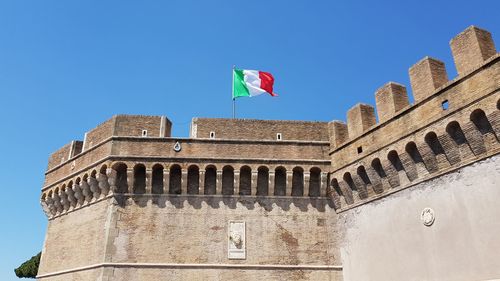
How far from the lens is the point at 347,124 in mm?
12234

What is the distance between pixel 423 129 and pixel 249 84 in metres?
6.00

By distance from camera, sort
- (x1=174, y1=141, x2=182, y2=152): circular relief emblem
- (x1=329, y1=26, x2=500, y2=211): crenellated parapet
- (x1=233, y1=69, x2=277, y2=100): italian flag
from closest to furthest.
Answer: (x1=329, y1=26, x2=500, y2=211): crenellated parapet → (x1=174, y1=141, x2=182, y2=152): circular relief emblem → (x1=233, y1=69, x2=277, y2=100): italian flag

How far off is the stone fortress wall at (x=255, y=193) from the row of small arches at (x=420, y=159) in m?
0.04

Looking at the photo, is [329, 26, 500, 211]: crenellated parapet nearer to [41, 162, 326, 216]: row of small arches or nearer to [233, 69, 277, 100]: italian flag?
[41, 162, 326, 216]: row of small arches

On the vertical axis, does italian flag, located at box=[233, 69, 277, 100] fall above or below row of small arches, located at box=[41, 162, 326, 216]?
above

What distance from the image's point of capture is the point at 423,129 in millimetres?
9430

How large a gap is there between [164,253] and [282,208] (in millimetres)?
3529

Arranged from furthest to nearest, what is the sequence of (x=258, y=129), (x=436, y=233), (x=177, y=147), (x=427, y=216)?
1. (x=258, y=129)
2. (x=177, y=147)
3. (x=427, y=216)
4. (x=436, y=233)

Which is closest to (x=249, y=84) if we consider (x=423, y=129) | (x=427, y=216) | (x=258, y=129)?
(x=258, y=129)

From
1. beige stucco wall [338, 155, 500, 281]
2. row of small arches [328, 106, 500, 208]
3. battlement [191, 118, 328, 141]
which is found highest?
battlement [191, 118, 328, 141]

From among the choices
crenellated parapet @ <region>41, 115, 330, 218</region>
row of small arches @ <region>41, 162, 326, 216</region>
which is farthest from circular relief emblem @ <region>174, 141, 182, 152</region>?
row of small arches @ <region>41, 162, 326, 216</region>

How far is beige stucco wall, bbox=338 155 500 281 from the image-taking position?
793 centimetres

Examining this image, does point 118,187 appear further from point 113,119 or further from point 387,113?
point 387,113

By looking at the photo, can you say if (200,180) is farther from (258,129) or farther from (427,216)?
(427,216)
